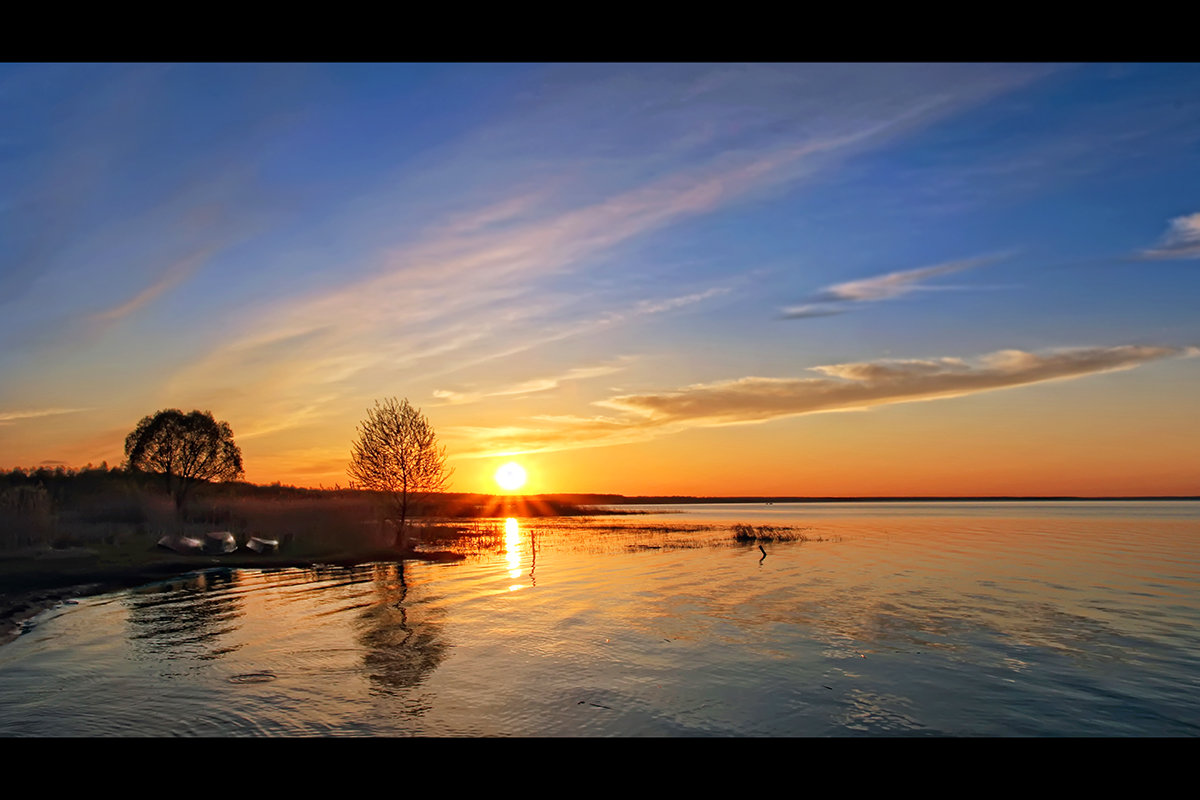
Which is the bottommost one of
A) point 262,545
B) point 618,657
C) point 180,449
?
point 618,657

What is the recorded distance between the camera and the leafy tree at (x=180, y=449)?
56.2 meters

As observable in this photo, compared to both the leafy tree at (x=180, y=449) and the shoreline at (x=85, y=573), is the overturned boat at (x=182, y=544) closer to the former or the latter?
the shoreline at (x=85, y=573)

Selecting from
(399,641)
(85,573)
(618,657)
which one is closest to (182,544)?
(85,573)

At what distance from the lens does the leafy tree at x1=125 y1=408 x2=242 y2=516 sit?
56219mm

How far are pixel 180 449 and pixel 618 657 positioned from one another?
52412 mm

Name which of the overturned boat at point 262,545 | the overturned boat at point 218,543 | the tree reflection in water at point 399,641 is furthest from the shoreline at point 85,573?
the tree reflection in water at point 399,641

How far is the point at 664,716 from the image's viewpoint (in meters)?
13.2

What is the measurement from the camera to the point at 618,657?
17.9 meters

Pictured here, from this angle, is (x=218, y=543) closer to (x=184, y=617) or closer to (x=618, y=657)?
(x=184, y=617)

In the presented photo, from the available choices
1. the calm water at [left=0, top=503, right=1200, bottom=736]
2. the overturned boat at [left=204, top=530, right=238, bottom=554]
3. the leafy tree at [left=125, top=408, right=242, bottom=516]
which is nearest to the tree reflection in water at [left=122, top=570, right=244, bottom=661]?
the calm water at [left=0, top=503, right=1200, bottom=736]

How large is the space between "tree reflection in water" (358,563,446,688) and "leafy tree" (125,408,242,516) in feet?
125

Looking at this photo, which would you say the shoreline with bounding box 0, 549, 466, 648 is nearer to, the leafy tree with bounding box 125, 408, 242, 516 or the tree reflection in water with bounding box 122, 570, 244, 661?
the tree reflection in water with bounding box 122, 570, 244, 661
